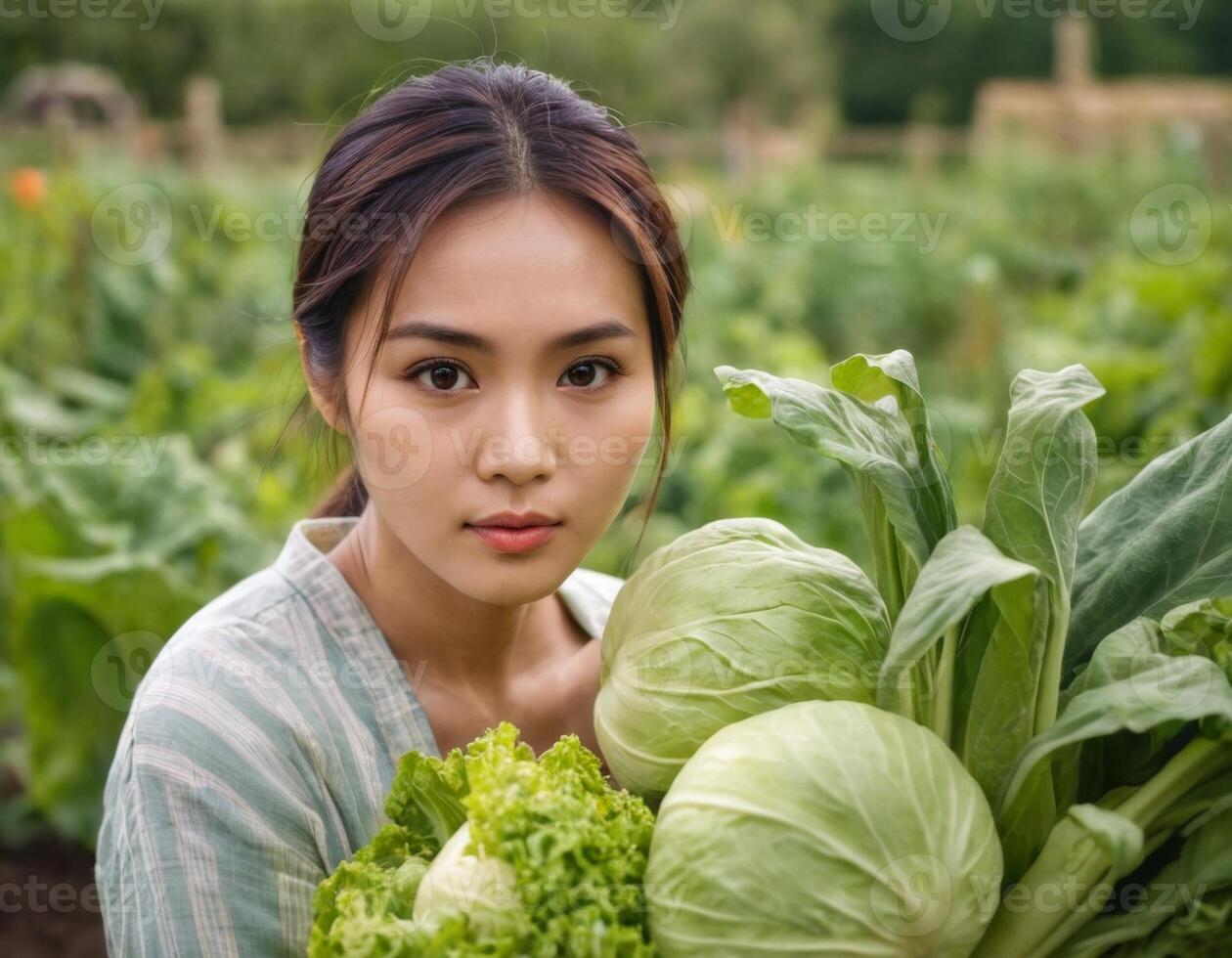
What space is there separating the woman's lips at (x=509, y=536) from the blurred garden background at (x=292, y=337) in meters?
0.66

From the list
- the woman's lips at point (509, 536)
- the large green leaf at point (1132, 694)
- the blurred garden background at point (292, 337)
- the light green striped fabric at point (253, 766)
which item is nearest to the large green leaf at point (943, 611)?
the large green leaf at point (1132, 694)

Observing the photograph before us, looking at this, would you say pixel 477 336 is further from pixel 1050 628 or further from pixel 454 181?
pixel 1050 628

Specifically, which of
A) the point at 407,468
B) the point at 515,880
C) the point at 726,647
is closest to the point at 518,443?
the point at 407,468

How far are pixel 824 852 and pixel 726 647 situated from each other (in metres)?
0.27

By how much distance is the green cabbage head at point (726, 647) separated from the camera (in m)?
1.36

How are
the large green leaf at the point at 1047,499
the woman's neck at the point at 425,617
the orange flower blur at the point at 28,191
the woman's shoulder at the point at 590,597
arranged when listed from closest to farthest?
the large green leaf at the point at 1047,499, the woman's neck at the point at 425,617, the woman's shoulder at the point at 590,597, the orange flower blur at the point at 28,191

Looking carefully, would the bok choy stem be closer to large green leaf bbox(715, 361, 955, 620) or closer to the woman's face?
large green leaf bbox(715, 361, 955, 620)

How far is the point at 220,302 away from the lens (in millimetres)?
8453

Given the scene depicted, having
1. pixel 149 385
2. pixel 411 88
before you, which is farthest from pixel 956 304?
pixel 411 88

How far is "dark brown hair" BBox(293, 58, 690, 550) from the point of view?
5.66ft

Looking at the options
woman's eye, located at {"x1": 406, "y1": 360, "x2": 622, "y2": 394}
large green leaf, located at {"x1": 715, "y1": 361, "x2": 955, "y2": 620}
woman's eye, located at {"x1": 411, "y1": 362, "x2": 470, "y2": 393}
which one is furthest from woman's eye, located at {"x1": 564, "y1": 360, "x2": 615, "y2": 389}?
large green leaf, located at {"x1": 715, "y1": 361, "x2": 955, "y2": 620}

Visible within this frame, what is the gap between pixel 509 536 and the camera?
1.60 metres

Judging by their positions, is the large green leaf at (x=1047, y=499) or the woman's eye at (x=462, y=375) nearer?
the large green leaf at (x=1047, y=499)

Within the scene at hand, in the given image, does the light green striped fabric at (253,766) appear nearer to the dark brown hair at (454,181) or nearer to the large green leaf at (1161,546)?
the dark brown hair at (454,181)
